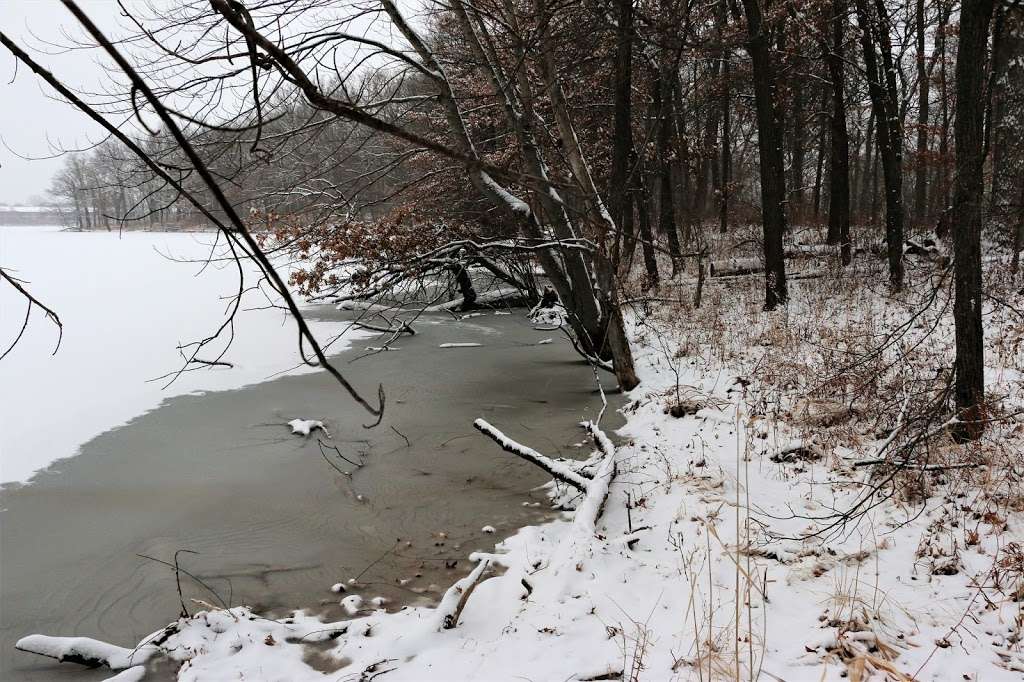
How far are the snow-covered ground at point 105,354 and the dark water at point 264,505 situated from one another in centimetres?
46

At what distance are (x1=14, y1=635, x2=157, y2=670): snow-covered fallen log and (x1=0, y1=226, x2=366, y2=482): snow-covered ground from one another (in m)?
2.35

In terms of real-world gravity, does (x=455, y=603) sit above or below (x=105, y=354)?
below

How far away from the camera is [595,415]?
8555 mm

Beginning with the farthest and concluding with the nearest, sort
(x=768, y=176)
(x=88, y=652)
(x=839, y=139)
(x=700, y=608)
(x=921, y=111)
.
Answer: (x=921, y=111) → (x=839, y=139) → (x=768, y=176) → (x=88, y=652) → (x=700, y=608)

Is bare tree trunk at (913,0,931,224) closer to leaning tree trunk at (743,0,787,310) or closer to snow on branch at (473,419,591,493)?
leaning tree trunk at (743,0,787,310)

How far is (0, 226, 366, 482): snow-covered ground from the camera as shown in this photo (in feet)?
27.8

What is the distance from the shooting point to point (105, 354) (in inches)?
479

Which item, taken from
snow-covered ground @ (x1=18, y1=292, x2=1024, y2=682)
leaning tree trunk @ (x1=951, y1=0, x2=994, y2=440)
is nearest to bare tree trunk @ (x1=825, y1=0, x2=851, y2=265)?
leaning tree trunk @ (x1=951, y1=0, x2=994, y2=440)

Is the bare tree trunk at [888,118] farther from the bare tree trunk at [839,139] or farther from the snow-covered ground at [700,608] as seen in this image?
the snow-covered ground at [700,608]

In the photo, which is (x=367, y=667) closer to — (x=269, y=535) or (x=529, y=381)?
(x=269, y=535)

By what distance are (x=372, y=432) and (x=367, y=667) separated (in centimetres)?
492

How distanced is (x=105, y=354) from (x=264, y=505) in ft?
26.4

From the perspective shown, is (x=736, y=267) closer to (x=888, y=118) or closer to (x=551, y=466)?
(x=888, y=118)

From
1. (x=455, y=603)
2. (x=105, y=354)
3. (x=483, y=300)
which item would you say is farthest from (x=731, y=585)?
(x=483, y=300)
